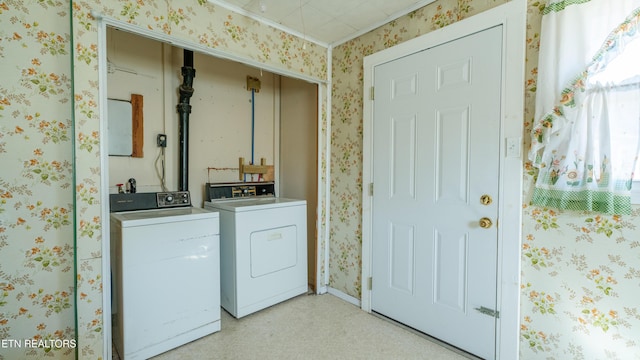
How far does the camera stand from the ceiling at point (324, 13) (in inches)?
79.0

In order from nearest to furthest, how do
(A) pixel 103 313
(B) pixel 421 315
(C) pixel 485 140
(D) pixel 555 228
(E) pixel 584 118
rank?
(E) pixel 584 118 < (D) pixel 555 228 < (A) pixel 103 313 < (C) pixel 485 140 < (B) pixel 421 315

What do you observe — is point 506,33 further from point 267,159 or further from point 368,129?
point 267,159

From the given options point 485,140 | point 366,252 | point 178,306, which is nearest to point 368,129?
point 485,140

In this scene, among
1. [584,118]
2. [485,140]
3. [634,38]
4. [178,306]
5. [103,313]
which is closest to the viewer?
[634,38]

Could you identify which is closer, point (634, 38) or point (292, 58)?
point (634, 38)

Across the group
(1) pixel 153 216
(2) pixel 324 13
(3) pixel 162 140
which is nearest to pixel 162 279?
(1) pixel 153 216

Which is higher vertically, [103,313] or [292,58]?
[292,58]

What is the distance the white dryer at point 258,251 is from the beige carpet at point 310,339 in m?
0.16

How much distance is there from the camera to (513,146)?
1601 millimetres

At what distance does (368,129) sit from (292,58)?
35.9 inches

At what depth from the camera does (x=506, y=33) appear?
63.4 inches

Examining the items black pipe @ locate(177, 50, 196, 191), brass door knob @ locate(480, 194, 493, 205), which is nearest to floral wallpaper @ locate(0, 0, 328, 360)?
black pipe @ locate(177, 50, 196, 191)

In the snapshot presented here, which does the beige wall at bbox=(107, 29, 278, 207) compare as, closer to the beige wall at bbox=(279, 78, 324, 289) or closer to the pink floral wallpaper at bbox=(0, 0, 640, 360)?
the beige wall at bbox=(279, 78, 324, 289)

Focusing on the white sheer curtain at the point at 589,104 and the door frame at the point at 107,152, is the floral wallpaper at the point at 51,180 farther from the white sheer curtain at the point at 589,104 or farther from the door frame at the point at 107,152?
the white sheer curtain at the point at 589,104
